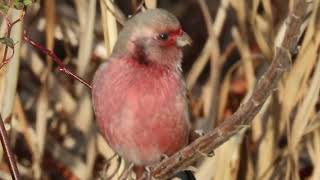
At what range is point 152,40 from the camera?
94.9 inches

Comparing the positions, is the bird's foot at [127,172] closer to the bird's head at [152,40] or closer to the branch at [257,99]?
the bird's head at [152,40]

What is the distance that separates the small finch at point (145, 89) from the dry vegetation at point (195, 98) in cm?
18

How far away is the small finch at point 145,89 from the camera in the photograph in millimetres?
2342

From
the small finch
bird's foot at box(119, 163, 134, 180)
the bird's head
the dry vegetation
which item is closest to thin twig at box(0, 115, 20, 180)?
the dry vegetation

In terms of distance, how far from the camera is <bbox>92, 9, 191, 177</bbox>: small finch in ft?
7.68

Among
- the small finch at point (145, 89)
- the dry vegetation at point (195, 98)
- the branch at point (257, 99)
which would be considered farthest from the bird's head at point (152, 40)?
the branch at point (257, 99)

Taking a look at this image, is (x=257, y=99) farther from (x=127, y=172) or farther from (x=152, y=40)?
(x=127, y=172)

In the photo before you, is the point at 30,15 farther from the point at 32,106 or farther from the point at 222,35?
the point at 222,35

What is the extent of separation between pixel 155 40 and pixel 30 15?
0.94 m

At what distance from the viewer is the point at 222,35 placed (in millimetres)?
4531

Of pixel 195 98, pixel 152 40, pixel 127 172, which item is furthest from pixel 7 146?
pixel 195 98

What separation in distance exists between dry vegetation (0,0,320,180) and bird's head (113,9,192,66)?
0.19m

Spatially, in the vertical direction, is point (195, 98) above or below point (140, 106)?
below

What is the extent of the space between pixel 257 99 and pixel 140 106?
59 centimetres
